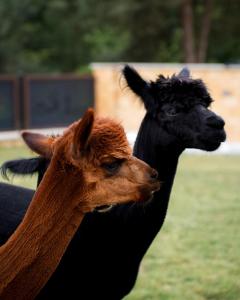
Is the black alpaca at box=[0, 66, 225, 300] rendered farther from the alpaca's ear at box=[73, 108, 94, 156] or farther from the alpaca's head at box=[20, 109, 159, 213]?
the alpaca's ear at box=[73, 108, 94, 156]

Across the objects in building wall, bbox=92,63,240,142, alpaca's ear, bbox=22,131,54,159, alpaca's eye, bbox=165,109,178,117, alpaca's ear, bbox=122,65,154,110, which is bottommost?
building wall, bbox=92,63,240,142

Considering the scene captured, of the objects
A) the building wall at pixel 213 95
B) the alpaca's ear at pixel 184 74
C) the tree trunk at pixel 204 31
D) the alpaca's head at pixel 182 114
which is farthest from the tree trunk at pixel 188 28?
the alpaca's head at pixel 182 114

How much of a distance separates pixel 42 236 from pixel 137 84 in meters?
2.05

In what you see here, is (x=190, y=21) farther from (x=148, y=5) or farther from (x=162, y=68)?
(x=162, y=68)

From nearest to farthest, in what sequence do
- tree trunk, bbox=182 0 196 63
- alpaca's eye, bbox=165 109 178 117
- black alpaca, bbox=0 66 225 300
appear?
1. black alpaca, bbox=0 66 225 300
2. alpaca's eye, bbox=165 109 178 117
3. tree trunk, bbox=182 0 196 63

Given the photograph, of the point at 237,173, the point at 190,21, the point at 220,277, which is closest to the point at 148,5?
the point at 190,21

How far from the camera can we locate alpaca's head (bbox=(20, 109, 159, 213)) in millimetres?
3242

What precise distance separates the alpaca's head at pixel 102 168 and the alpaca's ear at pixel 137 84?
160cm

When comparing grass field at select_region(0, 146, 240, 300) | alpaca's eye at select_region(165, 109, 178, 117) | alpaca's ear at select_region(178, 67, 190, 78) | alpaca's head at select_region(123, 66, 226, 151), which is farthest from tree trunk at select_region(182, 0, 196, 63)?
alpaca's eye at select_region(165, 109, 178, 117)

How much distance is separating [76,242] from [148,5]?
28.5 metres

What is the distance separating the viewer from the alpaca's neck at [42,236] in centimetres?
321

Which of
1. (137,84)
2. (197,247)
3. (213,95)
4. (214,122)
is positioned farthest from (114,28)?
(214,122)

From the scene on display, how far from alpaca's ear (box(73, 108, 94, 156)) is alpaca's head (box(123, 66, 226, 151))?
148cm

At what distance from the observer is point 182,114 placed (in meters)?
4.69
